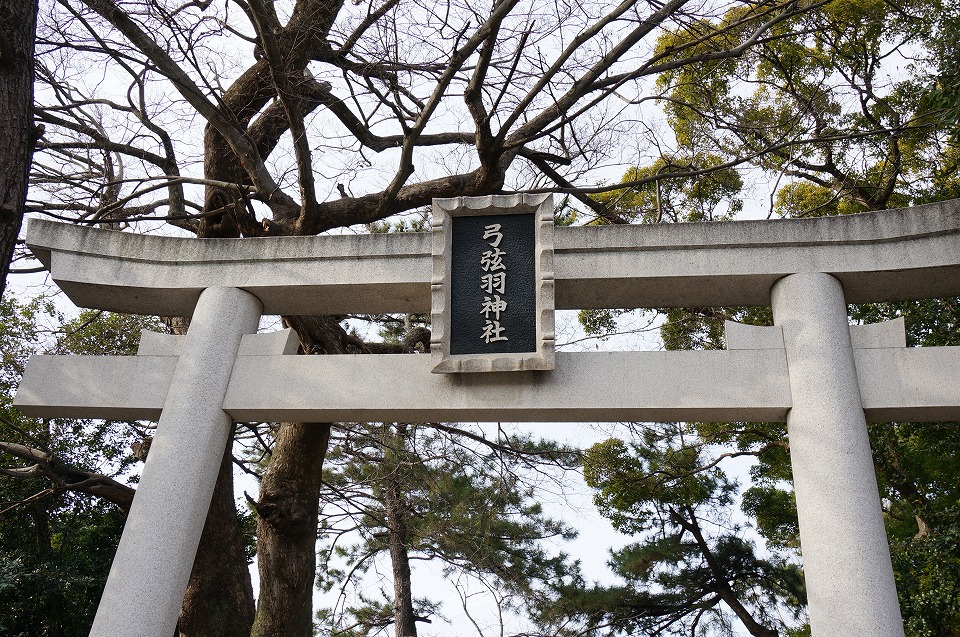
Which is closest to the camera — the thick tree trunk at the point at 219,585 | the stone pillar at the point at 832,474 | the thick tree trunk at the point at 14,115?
the stone pillar at the point at 832,474

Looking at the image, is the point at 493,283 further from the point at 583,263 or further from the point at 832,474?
the point at 832,474

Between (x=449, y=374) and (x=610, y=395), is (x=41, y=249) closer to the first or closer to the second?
(x=449, y=374)

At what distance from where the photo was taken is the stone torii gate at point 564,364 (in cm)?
461

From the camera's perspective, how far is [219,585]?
671 cm

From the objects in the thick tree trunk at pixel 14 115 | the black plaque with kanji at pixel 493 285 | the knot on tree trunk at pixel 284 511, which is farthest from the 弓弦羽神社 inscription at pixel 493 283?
the thick tree trunk at pixel 14 115

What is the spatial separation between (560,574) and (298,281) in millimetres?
7853

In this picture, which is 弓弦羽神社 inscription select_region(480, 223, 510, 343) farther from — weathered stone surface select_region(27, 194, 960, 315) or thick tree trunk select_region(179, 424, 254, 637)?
thick tree trunk select_region(179, 424, 254, 637)

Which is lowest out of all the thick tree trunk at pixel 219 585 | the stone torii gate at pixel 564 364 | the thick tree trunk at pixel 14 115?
the thick tree trunk at pixel 219 585

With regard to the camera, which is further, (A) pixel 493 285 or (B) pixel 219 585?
(B) pixel 219 585

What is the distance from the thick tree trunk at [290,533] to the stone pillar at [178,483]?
5.74ft

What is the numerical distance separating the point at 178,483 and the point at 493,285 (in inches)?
94.3

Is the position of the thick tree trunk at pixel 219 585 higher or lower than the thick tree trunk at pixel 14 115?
lower

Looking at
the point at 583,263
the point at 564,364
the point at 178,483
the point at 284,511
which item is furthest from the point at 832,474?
the point at 284,511

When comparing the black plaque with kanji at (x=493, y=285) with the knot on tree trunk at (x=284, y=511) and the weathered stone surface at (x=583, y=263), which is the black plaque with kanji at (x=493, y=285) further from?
the knot on tree trunk at (x=284, y=511)
